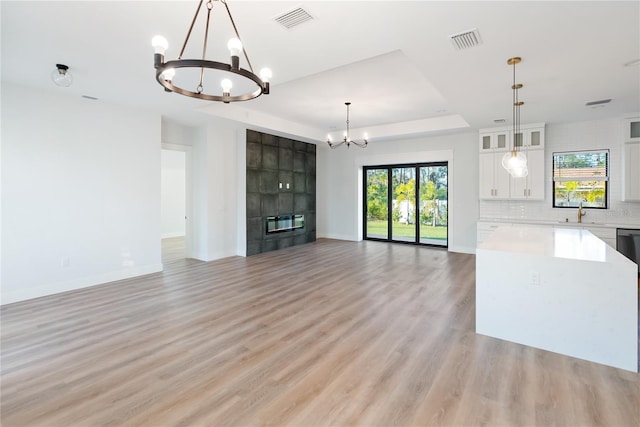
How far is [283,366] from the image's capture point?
2590mm

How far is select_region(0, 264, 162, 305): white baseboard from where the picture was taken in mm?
4176

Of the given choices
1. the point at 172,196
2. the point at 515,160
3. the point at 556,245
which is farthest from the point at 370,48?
the point at 172,196

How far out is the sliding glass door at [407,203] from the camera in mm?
8141

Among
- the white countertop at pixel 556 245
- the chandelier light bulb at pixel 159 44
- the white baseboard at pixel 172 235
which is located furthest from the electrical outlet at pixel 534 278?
the white baseboard at pixel 172 235

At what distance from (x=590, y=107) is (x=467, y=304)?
4.00 meters

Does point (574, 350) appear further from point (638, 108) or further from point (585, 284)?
point (638, 108)

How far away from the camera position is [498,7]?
245 centimetres

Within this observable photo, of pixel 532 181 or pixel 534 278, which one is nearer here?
pixel 534 278

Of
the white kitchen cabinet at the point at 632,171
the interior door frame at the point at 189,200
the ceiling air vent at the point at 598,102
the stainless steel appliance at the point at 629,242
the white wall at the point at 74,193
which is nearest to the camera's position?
the white wall at the point at 74,193

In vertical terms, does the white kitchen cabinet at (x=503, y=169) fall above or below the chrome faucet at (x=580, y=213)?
above

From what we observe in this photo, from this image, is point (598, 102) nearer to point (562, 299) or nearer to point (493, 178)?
point (493, 178)

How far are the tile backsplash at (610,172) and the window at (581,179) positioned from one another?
0.29 feet

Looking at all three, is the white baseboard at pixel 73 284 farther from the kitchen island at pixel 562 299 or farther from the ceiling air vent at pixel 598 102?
the ceiling air vent at pixel 598 102

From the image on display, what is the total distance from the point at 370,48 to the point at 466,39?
0.88 meters
